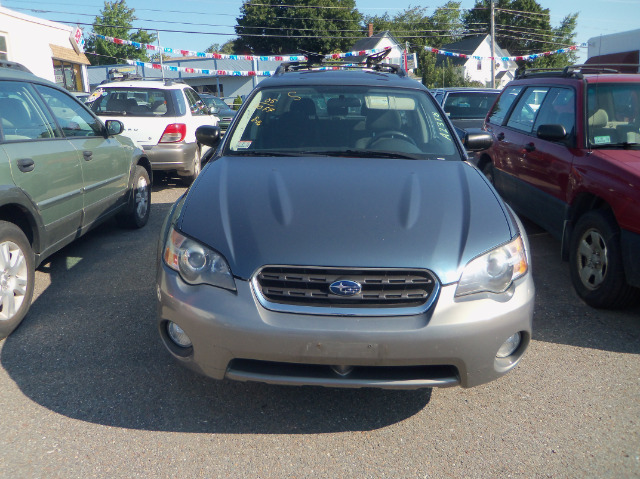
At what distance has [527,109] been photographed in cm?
592

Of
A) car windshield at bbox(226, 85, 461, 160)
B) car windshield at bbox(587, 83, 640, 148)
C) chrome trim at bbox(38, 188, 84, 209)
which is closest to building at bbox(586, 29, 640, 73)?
car windshield at bbox(587, 83, 640, 148)

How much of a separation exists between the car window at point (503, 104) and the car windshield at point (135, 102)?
4684 millimetres

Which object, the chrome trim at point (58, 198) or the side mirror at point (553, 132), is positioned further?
the side mirror at point (553, 132)

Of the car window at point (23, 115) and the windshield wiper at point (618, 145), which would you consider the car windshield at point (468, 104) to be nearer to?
the windshield wiper at point (618, 145)

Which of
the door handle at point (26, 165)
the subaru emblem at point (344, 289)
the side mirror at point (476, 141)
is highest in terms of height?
the door handle at point (26, 165)

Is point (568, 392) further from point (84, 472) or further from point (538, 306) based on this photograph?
point (84, 472)

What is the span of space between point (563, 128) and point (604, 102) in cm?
48

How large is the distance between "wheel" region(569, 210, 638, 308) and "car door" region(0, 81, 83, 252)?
4060 millimetres

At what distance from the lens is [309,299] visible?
99.1 inches

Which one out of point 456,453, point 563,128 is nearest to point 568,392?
point 456,453

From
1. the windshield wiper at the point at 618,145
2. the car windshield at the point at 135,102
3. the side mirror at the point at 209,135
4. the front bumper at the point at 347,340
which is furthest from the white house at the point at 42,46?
the front bumper at the point at 347,340

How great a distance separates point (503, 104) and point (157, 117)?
4788 mm

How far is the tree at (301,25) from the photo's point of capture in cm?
6319

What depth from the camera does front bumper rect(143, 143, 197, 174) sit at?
8.19m
